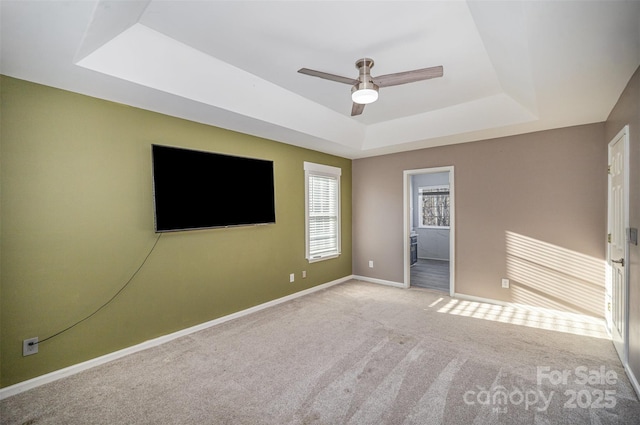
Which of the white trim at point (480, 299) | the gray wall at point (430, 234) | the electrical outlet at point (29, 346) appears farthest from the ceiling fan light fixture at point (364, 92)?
the gray wall at point (430, 234)

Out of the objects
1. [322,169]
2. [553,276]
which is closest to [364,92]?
[322,169]

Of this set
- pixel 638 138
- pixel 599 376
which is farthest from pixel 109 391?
pixel 638 138

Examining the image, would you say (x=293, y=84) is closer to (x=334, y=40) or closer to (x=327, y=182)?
(x=334, y=40)

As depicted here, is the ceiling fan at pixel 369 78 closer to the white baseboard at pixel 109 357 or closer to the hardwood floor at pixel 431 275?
the white baseboard at pixel 109 357

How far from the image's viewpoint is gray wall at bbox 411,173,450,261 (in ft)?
25.5

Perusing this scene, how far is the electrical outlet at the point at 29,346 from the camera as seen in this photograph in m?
2.24

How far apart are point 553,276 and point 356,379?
319 centimetres

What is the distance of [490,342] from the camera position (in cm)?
294

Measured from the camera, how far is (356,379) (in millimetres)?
2312

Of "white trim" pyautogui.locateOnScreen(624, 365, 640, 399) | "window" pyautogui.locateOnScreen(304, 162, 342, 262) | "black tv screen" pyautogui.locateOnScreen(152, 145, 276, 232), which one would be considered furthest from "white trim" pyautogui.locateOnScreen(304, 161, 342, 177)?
"white trim" pyautogui.locateOnScreen(624, 365, 640, 399)

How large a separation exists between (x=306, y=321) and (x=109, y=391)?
2.00 metres

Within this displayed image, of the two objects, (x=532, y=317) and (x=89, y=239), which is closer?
(x=89, y=239)

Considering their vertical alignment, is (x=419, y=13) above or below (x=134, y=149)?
above

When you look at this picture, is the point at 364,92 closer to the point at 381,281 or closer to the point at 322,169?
the point at 322,169
